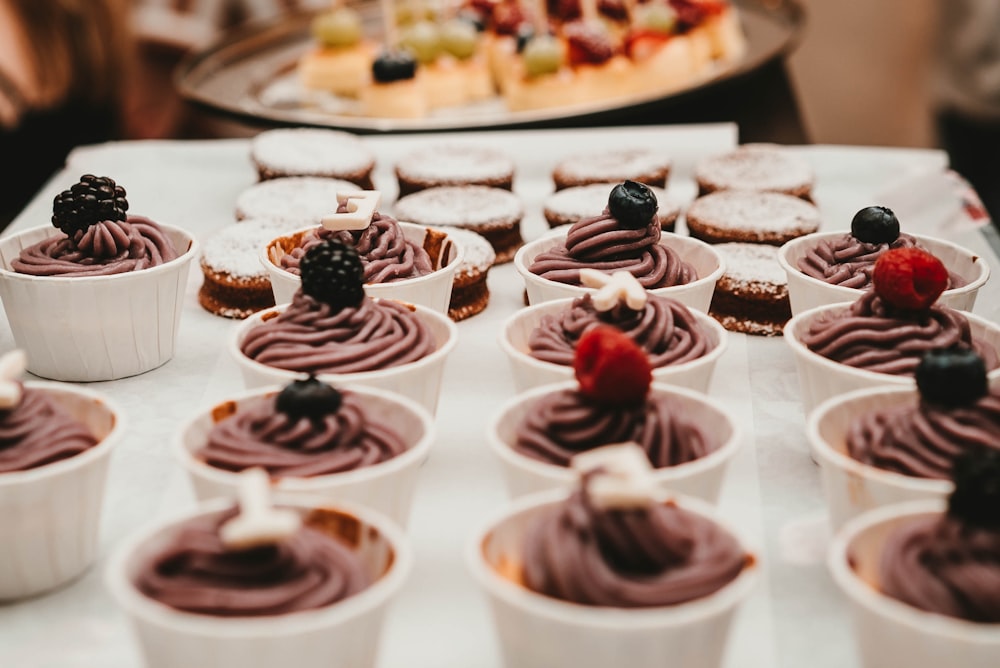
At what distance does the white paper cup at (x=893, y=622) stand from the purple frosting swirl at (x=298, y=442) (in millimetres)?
788

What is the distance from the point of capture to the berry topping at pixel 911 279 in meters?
2.38

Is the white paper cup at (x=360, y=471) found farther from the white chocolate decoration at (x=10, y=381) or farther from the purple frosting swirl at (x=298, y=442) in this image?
the white chocolate decoration at (x=10, y=381)

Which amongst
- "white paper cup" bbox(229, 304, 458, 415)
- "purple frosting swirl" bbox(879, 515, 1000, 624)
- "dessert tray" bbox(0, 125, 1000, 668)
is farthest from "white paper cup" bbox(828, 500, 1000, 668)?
"white paper cup" bbox(229, 304, 458, 415)

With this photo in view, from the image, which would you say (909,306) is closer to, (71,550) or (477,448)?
(477,448)

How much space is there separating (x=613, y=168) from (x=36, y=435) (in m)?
2.51

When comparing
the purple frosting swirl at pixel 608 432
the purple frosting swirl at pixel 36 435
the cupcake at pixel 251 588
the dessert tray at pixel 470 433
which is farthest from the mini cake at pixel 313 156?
the cupcake at pixel 251 588

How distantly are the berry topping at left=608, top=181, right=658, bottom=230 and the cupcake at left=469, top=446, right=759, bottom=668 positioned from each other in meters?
1.26

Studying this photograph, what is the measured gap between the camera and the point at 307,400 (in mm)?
1972

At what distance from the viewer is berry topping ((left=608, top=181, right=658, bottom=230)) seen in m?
2.82

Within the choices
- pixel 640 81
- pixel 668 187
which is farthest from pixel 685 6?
pixel 668 187

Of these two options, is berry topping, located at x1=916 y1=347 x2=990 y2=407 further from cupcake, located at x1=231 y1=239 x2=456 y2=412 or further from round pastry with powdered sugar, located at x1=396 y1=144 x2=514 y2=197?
round pastry with powdered sugar, located at x1=396 y1=144 x2=514 y2=197

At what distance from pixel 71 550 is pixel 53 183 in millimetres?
2367

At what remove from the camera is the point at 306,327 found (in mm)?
2406

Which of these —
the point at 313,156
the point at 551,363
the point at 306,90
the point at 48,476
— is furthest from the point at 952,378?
the point at 306,90
